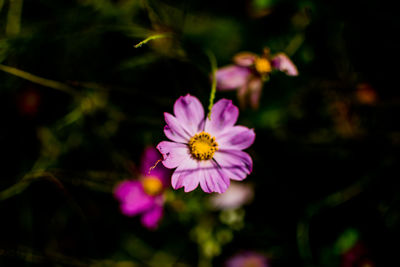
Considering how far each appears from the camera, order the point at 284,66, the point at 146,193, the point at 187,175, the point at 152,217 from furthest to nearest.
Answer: the point at 146,193, the point at 152,217, the point at 284,66, the point at 187,175

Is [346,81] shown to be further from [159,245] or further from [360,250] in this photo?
[159,245]

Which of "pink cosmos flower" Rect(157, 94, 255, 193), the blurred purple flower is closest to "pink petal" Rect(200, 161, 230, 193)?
"pink cosmos flower" Rect(157, 94, 255, 193)

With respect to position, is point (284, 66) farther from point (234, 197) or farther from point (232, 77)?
point (234, 197)

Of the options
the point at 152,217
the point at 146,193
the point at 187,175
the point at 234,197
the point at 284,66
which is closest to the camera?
the point at 187,175

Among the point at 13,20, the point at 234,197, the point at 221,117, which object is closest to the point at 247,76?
the point at 221,117

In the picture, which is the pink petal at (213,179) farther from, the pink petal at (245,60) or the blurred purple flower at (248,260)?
the blurred purple flower at (248,260)

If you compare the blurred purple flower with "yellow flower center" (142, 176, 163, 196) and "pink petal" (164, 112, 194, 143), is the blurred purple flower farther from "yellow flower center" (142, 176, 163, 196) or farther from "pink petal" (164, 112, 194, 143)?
"pink petal" (164, 112, 194, 143)

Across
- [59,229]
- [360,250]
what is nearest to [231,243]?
[360,250]
